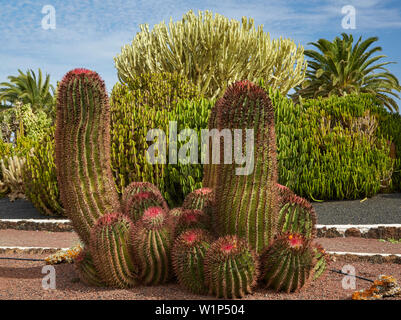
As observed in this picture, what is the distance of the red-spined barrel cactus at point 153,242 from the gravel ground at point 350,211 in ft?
15.7

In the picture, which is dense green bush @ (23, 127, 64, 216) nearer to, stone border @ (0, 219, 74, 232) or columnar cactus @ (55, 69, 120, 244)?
stone border @ (0, 219, 74, 232)

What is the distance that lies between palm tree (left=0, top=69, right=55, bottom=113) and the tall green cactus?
3646 centimetres

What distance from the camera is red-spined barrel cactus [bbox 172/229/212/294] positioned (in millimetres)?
3295

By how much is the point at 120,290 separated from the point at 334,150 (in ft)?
24.1

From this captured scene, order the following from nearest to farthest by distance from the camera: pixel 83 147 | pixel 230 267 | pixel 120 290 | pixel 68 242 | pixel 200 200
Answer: pixel 230 267
pixel 120 290
pixel 83 147
pixel 200 200
pixel 68 242

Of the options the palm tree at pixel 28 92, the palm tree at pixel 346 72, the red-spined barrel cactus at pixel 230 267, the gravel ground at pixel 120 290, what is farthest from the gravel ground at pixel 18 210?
the palm tree at pixel 28 92

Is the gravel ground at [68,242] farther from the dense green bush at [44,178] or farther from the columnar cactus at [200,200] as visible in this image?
the columnar cactus at [200,200]

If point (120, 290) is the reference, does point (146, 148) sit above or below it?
above

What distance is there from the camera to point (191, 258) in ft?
10.9

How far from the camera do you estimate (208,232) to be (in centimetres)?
348

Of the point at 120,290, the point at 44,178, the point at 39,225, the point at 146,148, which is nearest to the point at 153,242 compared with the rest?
the point at 120,290

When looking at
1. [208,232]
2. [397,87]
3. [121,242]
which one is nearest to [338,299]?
[208,232]

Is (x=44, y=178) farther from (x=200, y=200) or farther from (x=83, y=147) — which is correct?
(x=200, y=200)
